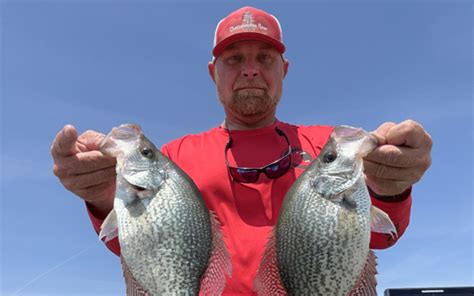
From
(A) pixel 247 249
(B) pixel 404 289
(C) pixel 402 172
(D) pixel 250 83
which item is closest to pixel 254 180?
(A) pixel 247 249

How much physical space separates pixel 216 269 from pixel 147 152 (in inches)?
45.8

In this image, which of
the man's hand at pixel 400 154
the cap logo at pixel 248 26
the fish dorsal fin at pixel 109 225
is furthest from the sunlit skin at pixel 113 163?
the cap logo at pixel 248 26

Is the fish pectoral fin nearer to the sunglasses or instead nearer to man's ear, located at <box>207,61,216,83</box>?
the sunglasses

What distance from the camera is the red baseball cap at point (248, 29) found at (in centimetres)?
522

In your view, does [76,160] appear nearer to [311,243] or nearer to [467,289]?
[311,243]

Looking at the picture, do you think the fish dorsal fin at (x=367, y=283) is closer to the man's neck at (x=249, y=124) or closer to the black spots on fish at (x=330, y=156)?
the black spots on fish at (x=330, y=156)

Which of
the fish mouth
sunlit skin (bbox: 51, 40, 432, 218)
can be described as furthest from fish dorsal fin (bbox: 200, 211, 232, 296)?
sunlit skin (bbox: 51, 40, 432, 218)

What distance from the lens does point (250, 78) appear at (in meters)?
5.16

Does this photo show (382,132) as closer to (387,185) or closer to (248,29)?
(387,185)

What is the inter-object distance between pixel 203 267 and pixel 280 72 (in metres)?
2.82

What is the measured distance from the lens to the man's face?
521 centimetres

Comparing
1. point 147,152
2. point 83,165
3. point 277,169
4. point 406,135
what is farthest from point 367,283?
point 83,165

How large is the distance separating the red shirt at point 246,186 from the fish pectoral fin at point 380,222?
0.52 metres

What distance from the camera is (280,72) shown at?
17.8 ft
